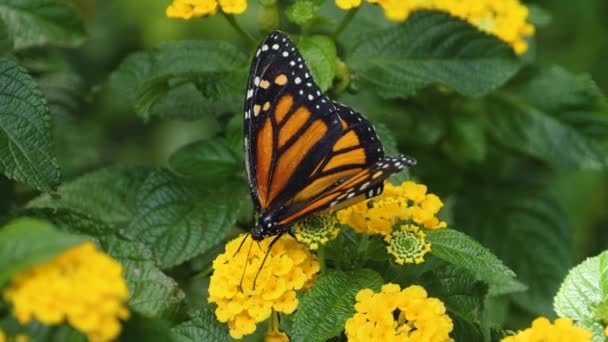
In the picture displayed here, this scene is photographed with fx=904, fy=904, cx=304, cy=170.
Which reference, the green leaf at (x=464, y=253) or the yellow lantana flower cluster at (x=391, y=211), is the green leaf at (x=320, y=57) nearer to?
the yellow lantana flower cluster at (x=391, y=211)

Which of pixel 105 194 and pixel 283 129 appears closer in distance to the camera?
pixel 283 129

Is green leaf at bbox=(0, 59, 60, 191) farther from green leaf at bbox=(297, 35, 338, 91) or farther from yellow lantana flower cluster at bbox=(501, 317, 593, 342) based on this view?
yellow lantana flower cluster at bbox=(501, 317, 593, 342)

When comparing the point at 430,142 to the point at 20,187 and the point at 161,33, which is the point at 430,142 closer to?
the point at 20,187

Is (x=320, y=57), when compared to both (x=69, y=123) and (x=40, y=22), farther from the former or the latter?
(x=69, y=123)

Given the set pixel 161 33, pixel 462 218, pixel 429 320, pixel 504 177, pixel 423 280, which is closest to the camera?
pixel 429 320

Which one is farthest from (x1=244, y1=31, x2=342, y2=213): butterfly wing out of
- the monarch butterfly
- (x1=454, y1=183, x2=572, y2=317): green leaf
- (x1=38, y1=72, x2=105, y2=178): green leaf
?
(x1=454, y1=183, x2=572, y2=317): green leaf

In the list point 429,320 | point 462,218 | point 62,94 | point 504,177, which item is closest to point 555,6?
point 504,177

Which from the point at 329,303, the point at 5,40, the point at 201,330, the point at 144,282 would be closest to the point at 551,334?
the point at 329,303
